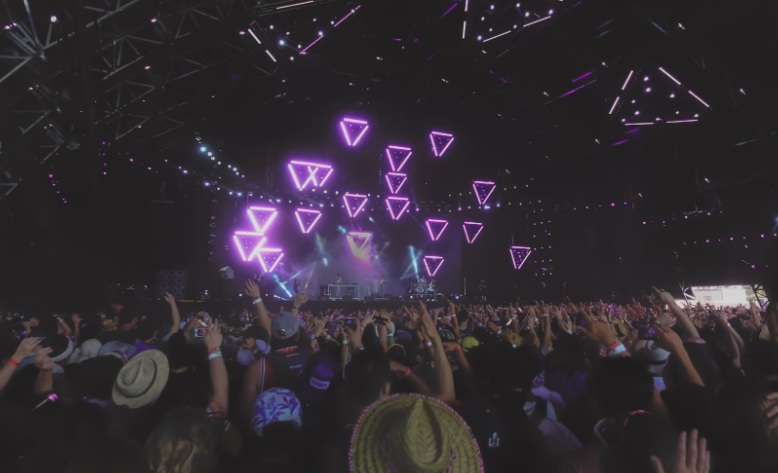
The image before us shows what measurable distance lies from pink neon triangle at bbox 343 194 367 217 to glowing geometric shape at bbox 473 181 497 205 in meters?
4.37

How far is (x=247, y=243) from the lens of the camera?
14.5 metres

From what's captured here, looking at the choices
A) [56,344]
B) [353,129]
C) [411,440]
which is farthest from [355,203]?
[411,440]

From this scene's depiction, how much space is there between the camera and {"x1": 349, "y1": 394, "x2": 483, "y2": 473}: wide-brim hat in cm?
110

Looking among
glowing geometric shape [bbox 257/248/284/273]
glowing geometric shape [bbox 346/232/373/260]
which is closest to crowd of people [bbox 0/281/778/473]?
glowing geometric shape [bbox 257/248/284/273]

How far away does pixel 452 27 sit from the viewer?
1139 centimetres

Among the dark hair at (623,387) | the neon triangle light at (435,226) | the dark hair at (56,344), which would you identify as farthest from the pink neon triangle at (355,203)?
the dark hair at (623,387)

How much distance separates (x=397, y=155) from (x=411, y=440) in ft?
49.5

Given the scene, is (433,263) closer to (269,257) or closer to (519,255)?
(519,255)

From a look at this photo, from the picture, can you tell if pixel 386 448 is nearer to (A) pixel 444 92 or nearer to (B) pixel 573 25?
(B) pixel 573 25

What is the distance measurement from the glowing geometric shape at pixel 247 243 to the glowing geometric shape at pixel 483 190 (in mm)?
8167

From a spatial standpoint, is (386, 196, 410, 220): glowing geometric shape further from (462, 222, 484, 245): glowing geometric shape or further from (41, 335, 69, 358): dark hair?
(41, 335, 69, 358): dark hair

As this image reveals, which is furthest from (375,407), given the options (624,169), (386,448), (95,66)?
(624,169)

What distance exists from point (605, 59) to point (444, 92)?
536 cm

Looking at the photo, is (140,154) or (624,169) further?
(624,169)
